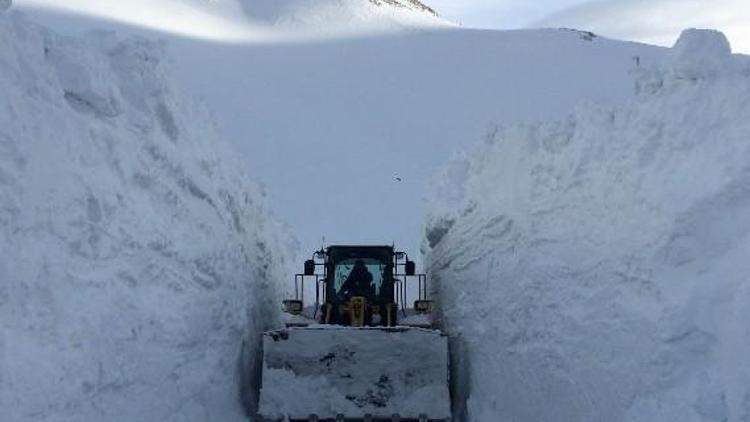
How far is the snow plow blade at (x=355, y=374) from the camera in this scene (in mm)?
9016

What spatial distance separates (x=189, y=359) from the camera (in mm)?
8297

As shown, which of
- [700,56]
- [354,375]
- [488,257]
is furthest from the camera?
[488,257]

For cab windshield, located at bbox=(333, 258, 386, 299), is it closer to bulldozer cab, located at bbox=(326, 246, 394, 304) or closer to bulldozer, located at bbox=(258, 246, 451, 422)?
bulldozer cab, located at bbox=(326, 246, 394, 304)

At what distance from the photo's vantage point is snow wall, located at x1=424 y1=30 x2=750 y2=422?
6.32 meters

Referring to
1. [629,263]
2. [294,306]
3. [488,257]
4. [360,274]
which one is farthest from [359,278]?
[629,263]

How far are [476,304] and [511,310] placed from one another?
1278 millimetres

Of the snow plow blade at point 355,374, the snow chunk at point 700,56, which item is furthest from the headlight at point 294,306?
the snow chunk at point 700,56

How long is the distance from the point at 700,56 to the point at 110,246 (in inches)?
184

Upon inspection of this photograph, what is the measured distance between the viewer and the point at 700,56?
24.6 feet

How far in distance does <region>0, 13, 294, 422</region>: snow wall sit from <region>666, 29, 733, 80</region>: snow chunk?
4.41 meters

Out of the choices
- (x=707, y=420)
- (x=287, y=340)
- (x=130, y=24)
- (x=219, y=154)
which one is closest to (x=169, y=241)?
(x=287, y=340)

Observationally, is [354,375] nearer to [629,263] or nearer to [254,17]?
[629,263]

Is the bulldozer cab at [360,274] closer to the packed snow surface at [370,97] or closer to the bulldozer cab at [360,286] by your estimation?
the bulldozer cab at [360,286]

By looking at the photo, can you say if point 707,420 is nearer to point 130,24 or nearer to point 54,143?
point 54,143
